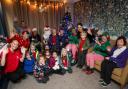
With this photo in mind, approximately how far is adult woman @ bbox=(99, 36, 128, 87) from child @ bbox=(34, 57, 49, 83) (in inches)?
42.8

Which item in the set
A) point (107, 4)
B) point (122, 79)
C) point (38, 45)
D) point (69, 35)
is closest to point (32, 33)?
point (38, 45)

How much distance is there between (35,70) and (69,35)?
1491mm

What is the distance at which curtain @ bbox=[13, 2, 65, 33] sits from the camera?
5.32 metres

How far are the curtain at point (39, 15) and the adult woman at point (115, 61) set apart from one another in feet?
11.6

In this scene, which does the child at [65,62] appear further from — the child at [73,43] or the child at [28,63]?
the child at [28,63]

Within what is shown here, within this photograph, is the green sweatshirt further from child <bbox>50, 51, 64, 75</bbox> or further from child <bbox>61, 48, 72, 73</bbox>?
child <bbox>50, 51, 64, 75</bbox>

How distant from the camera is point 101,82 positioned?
284cm

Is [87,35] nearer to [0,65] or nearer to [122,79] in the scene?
[122,79]

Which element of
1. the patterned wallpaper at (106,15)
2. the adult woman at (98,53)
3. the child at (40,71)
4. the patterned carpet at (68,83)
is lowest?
the patterned carpet at (68,83)

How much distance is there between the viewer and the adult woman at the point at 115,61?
270 cm

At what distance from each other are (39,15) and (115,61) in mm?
3767

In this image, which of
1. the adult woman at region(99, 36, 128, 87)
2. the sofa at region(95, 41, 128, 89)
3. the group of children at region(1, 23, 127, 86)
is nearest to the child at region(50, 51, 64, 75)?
the group of children at region(1, 23, 127, 86)

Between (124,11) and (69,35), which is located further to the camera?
(69,35)

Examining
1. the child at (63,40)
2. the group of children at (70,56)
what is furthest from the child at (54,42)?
the group of children at (70,56)
